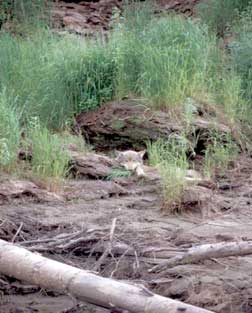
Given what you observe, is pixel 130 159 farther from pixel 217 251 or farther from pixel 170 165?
pixel 217 251

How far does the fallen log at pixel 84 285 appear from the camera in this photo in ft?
9.15

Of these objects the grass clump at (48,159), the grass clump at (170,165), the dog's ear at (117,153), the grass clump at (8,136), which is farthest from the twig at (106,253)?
the dog's ear at (117,153)

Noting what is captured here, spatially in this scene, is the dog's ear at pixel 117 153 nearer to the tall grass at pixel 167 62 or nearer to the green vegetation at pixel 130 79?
the green vegetation at pixel 130 79

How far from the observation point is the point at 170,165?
630cm

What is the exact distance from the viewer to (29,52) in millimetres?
9195

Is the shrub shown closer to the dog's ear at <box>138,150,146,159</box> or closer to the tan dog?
the dog's ear at <box>138,150,146,159</box>

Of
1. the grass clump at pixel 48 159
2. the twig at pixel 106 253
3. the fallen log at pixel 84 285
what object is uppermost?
the fallen log at pixel 84 285

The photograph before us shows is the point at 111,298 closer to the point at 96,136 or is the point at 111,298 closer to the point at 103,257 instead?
the point at 103,257

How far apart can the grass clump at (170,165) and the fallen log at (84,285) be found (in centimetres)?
237

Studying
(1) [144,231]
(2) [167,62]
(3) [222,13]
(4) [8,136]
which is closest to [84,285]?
(1) [144,231]

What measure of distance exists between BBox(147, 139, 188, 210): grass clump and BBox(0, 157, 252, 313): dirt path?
15 cm

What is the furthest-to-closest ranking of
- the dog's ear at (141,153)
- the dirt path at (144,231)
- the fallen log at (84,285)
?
the dog's ear at (141,153) < the dirt path at (144,231) < the fallen log at (84,285)

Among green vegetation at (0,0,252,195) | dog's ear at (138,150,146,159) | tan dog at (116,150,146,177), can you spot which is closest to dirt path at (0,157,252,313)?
tan dog at (116,150,146,177)

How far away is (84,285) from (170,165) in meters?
3.32
